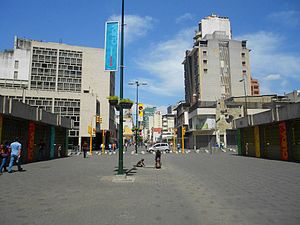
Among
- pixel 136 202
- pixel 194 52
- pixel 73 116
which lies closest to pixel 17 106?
pixel 136 202

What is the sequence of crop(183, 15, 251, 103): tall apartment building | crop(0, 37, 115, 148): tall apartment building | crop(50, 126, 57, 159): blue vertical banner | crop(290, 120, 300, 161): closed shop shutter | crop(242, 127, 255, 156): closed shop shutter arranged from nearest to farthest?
crop(290, 120, 300, 161): closed shop shutter < crop(50, 126, 57, 159): blue vertical banner < crop(242, 127, 255, 156): closed shop shutter < crop(0, 37, 115, 148): tall apartment building < crop(183, 15, 251, 103): tall apartment building

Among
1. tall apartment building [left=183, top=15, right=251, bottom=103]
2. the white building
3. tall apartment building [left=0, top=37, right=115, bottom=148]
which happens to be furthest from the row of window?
the white building

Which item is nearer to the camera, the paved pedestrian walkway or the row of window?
the paved pedestrian walkway

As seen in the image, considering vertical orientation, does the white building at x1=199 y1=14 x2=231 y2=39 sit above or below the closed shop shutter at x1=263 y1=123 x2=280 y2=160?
above

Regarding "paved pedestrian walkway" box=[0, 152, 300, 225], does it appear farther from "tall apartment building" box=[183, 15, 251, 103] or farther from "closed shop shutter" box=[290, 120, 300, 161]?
"tall apartment building" box=[183, 15, 251, 103]

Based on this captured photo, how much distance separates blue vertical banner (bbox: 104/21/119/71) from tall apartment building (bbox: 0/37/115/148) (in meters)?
42.8

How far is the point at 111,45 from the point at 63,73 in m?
54.1

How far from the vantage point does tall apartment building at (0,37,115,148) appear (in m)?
54.3

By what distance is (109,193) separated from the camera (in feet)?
26.7

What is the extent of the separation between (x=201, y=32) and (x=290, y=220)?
85.8 meters

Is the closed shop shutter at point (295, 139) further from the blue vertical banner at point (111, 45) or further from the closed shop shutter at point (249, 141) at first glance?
the blue vertical banner at point (111, 45)

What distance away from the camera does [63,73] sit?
2452 inches

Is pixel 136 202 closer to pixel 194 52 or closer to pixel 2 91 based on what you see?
pixel 2 91

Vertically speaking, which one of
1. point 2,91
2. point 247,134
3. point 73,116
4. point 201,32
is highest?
point 201,32
